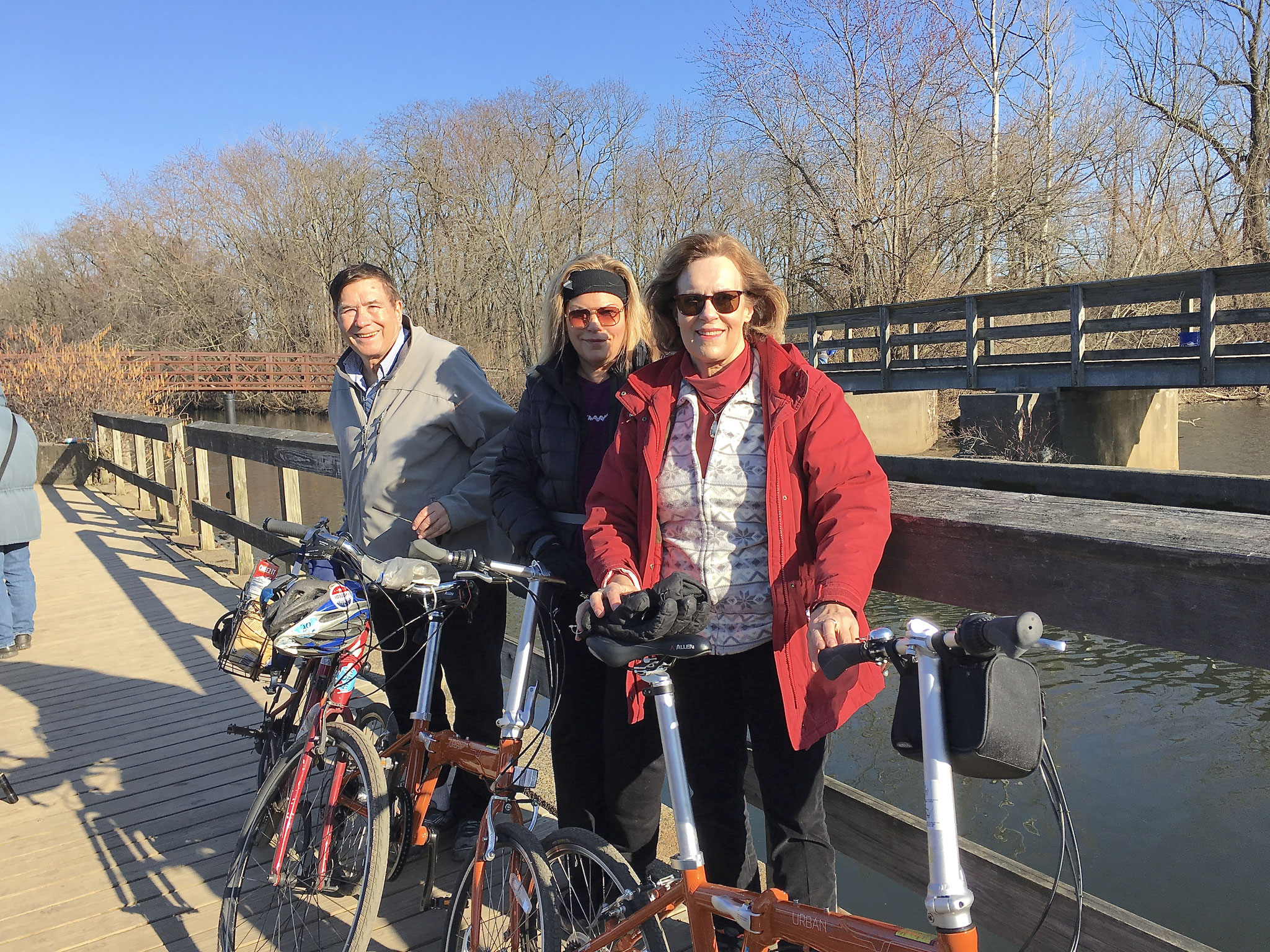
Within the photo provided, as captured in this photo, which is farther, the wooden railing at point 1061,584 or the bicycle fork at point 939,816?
the wooden railing at point 1061,584

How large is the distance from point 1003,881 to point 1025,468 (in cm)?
228

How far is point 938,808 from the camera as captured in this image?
4.21 ft

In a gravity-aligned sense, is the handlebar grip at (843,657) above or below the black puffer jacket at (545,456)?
below

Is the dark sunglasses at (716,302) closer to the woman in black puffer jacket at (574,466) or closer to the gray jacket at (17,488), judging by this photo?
the woman in black puffer jacket at (574,466)

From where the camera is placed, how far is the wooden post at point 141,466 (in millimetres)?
10984

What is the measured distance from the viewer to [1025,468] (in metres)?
3.88

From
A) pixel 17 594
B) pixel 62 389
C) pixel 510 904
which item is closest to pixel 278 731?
pixel 510 904

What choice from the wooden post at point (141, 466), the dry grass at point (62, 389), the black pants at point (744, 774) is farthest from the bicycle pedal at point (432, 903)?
the dry grass at point (62, 389)

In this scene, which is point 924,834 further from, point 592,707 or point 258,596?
point 258,596

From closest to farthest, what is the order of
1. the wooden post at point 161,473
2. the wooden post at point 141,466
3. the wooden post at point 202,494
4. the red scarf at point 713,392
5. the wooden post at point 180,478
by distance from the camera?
1. the red scarf at point 713,392
2. the wooden post at point 202,494
3. the wooden post at point 180,478
4. the wooden post at point 161,473
5. the wooden post at point 141,466

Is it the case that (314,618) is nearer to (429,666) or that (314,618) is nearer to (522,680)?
(429,666)

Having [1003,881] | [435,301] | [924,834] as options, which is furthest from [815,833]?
Answer: [435,301]

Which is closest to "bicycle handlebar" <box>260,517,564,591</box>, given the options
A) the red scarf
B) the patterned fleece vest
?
the patterned fleece vest

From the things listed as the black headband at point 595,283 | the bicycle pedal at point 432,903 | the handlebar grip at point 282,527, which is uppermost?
the black headband at point 595,283
